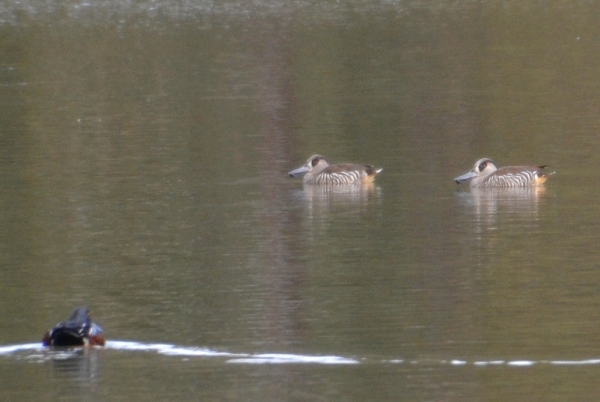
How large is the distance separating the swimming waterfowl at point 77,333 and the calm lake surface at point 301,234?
14 centimetres

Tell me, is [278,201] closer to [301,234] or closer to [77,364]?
[301,234]

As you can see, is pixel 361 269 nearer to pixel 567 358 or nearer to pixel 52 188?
pixel 567 358

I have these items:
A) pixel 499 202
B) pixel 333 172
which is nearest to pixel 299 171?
pixel 333 172

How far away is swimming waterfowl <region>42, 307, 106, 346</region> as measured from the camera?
40.2ft

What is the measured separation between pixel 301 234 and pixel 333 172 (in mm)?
3860

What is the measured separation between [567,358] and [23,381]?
4169 millimetres

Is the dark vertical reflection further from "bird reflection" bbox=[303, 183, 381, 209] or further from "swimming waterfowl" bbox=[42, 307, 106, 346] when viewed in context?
"swimming waterfowl" bbox=[42, 307, 106, 346]

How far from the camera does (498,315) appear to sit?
43.3 ft

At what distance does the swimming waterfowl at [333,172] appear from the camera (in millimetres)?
21078

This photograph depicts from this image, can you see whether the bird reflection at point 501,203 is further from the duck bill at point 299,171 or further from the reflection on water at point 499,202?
A: the duck bill at point 299,171

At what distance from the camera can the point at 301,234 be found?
17594 mm

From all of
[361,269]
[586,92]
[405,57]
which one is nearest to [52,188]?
[361,269]

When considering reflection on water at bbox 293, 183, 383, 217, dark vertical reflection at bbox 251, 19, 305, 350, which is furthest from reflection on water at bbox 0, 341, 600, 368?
reflection on water at bbox 293, 183, 383, 217

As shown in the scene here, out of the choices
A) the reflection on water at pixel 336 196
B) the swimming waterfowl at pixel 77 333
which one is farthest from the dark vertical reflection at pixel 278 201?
the swimming waterfowl at pixel 77 333
